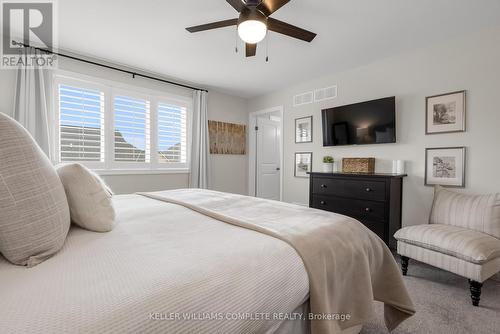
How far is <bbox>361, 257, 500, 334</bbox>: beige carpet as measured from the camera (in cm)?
152

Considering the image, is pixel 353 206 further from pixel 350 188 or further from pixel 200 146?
pixel 200 146

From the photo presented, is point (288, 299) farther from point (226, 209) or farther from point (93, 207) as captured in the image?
point (93, 207)

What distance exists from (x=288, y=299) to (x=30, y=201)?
2.98ft

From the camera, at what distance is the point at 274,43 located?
9.11ft

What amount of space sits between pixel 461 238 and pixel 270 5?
237 centimetres

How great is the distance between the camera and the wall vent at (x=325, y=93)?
366cm

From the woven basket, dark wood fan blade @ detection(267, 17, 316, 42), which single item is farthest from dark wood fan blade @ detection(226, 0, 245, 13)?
the woven basket

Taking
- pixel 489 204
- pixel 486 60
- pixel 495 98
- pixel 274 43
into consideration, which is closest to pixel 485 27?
pixel 486 60

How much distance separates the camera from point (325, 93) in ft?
12.3

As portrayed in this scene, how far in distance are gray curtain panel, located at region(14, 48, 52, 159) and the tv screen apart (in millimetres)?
3761

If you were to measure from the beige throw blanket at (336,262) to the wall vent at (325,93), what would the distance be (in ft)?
9.03

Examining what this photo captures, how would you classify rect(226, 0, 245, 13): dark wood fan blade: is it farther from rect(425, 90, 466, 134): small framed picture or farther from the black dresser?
rect(425, 90, 466, 134): small framed picture

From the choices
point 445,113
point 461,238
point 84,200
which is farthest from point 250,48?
point 461,238

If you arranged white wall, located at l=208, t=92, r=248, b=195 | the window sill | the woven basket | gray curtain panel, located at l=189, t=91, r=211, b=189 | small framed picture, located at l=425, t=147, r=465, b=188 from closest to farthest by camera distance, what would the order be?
small framed picture, located at l=425, t=147, r=465, b=188 < the woven basket < the window sill < gray curtain panel, located at l=189, t=91, r=211, b=189 < white wall, located at l=208, t=92, r=248, b=195
